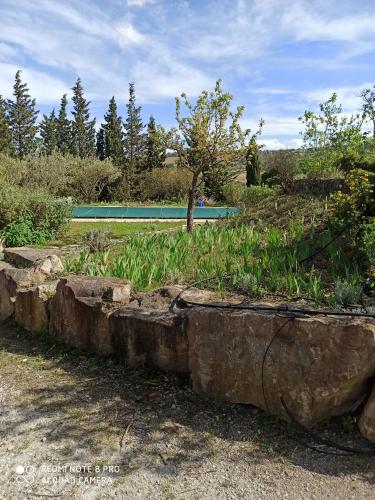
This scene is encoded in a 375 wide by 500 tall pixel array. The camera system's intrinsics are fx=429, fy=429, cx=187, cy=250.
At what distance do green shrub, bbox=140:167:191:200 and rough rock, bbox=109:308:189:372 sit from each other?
75.9 feet

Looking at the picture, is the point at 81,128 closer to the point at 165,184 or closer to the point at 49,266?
the point at 165,184

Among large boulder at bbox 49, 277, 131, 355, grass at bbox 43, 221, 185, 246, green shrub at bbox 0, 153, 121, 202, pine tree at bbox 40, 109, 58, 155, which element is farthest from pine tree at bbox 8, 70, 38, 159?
large boulder at bbox 49, 277, 131, 355

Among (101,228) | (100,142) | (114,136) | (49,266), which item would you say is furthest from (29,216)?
(100,142)

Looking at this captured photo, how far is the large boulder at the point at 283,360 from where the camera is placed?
106 inches

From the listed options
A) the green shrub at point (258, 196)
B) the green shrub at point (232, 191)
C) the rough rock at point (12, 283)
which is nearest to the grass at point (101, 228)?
the green shrub at point (258, 196)

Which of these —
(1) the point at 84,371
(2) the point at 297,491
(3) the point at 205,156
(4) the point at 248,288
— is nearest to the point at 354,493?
(2) the point at 297,491

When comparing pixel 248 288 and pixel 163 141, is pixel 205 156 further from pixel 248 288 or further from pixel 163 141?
pixel 248 288

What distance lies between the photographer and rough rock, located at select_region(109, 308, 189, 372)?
352cm

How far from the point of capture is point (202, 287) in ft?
14.6

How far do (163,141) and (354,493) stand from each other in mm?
8656

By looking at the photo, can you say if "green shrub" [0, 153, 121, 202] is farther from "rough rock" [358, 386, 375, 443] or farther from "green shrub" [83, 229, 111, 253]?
"rough rock" [358, 386, 375, 443]

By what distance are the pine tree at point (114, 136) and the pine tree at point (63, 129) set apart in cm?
408

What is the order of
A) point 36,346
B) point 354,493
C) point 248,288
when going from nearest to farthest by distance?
point 354,493 → point 248,288 → point 36,346

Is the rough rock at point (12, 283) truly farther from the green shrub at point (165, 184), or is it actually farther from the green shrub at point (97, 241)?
the green shrub at point (165, 184)
